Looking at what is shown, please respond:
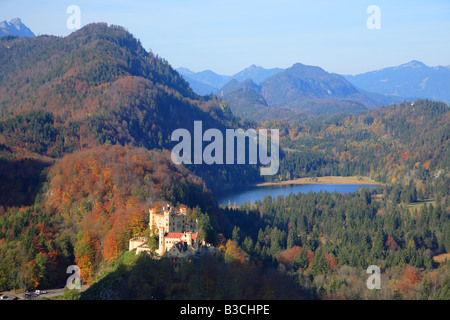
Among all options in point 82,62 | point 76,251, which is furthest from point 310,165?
point 76,251

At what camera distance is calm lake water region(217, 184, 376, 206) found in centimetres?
11288

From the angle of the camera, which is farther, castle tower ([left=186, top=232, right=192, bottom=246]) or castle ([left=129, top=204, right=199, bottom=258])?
castle tower ([left=186, top=232, right=192, bottom=246])

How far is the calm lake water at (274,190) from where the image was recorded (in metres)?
113

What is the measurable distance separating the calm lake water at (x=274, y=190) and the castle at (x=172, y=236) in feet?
198

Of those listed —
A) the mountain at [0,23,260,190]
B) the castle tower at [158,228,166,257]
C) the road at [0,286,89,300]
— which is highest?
the mountain at [0,23,260,190]

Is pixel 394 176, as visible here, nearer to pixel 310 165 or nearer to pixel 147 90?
pixel 310 165

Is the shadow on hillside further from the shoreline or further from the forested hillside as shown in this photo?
the forested hillside

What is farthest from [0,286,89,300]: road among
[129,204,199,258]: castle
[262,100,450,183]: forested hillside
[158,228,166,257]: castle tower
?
[262,100,450,183]: forested hillside

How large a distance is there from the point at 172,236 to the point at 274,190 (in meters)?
91.7

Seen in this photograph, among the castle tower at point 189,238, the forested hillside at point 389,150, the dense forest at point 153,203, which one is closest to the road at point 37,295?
the dense forest at point 153,203

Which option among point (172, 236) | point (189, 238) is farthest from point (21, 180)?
point (189, 238)

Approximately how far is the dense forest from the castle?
4.04ft

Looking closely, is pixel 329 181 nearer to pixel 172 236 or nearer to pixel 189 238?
pixel 189 238

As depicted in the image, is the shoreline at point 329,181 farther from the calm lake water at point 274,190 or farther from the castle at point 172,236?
the castle at point 172,236
